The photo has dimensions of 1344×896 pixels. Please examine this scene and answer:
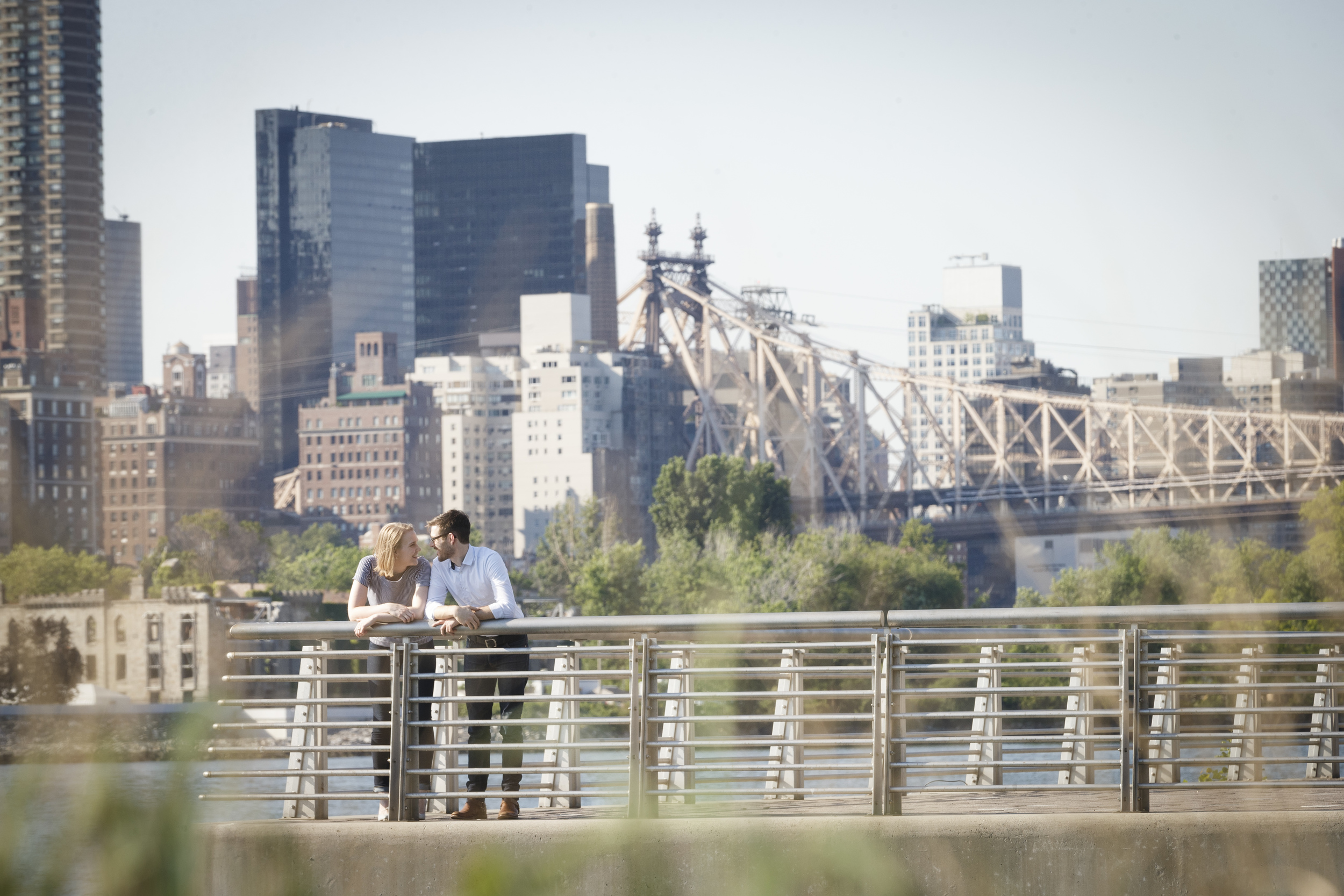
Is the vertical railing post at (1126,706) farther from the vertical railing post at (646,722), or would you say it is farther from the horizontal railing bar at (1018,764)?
the vertical railing post at (646,722)

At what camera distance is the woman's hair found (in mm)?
8289

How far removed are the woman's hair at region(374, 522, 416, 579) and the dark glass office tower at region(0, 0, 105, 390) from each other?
601 feet

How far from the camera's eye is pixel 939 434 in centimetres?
13050

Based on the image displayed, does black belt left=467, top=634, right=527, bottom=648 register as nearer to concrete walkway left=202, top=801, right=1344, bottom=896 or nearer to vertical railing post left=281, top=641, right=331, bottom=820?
vertical railing post left=281, top=641, right=331, bottom=820

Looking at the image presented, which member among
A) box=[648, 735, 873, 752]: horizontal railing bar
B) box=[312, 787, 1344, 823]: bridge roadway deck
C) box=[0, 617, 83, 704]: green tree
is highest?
box=[648, 735, 873, 752]: horizontal railing bar

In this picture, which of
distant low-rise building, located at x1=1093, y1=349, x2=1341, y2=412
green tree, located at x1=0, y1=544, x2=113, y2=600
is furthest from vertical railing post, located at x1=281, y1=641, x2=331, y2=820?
green tree, located at x1=0, y1=544, x2=113, y2=600

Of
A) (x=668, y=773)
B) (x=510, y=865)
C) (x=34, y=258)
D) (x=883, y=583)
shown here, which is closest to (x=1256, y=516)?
(x=883, y=583)

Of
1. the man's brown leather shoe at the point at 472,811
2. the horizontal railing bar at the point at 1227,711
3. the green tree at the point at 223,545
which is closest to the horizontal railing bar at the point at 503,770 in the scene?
the man's brown leather shoe at the point at 472,811

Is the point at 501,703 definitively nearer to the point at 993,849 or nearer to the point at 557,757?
the point at 557,757

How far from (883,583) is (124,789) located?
274ft

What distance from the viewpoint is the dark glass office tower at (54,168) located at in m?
184

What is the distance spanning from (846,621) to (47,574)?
380ft

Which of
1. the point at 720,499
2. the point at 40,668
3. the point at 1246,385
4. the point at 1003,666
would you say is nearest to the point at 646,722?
the point at 1003,666

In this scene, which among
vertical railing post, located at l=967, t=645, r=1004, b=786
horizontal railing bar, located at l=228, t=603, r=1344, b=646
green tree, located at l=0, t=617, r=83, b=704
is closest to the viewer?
horizontal railing bar, located at l=228, t=603, r=1344, b=646
